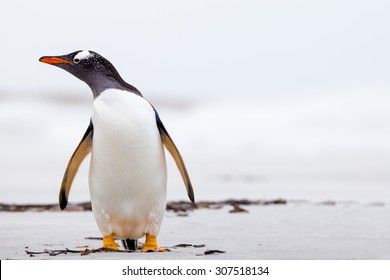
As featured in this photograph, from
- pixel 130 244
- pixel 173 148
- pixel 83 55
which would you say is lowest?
pixel 130 244

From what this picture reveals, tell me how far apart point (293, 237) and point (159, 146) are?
119cm

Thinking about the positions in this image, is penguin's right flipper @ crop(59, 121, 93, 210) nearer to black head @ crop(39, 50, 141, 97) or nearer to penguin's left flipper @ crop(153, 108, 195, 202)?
black head @ crop(39, 50, 141, 97)

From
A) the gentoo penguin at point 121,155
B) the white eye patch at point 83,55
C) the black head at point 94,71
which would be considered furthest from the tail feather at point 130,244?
the white eye patch at point 83,55

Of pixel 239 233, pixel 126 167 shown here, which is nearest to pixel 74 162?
pixel 126 167

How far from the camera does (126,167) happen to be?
504 cm

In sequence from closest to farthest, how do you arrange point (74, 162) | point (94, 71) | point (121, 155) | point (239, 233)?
point (121, 155) < point (94, 71) < point (74, 162) < point (239, 233)

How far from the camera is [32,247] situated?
5.31m

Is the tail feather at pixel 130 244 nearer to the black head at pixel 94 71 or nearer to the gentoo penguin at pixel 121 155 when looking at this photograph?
the gentoo penguin at pixel 121 155

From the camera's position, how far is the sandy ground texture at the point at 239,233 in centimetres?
497

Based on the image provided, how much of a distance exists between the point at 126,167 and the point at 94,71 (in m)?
0.57

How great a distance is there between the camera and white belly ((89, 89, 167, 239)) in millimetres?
4961

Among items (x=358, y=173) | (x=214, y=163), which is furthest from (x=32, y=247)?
(x=214, y=163)

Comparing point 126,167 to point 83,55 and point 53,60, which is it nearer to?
point 83,55
